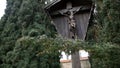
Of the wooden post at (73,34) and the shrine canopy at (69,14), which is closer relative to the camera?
the wooden post at (73,34)

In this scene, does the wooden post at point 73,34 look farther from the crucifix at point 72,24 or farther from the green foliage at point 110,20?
Result: the green foliage at point 110,20

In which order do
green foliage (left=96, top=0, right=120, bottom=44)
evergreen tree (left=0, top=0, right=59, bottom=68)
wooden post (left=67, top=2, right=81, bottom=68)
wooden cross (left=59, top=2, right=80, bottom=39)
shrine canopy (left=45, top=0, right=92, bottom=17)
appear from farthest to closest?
1. evergreen tree (left=0, top=0, right=59, bottom=68)
2. green foliage (left=96, top=0, right=120, bottom=44)
3. shrine canopy (left=45, top=0, right=92, bottom=17)
4. wooden cross (left=59, top=2, right=80, bottom=39)
5. wooden post (left=67, top=2, right=81, bottom=68)

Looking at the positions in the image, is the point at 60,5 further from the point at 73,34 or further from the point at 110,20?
the point at 110,20

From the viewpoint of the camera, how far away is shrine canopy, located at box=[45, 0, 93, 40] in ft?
9.56

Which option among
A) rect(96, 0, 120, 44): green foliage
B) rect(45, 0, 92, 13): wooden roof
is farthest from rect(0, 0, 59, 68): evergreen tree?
rect(45, 0, 92, 13): wooden roof

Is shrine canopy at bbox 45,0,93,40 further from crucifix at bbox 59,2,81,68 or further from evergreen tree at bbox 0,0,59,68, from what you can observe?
evergreen tree at bbox 0,0,59,68

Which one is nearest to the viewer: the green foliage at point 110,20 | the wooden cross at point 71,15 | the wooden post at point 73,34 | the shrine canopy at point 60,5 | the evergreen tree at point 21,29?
the wooden post at point 73,34

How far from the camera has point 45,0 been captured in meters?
7.11

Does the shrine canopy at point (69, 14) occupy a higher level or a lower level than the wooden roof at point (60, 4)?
lower

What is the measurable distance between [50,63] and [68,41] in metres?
3.70

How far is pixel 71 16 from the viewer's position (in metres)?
3.08

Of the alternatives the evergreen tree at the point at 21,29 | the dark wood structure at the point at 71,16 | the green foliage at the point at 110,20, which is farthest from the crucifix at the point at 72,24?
the evergreen tree at the point at 21,29

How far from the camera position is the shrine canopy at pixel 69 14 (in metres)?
2.91

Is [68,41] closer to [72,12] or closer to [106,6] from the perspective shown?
[72,12]
